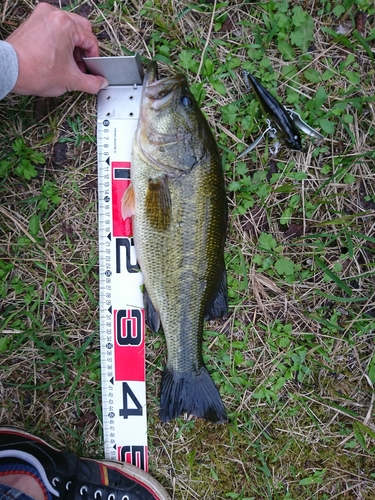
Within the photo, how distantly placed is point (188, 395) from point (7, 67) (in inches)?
95.3

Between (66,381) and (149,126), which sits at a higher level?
Result: (149,126)

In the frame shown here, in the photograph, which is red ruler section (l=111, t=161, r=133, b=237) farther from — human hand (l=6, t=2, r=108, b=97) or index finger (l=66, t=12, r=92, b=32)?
index finger (l=66, t=12, r=92, b=32)

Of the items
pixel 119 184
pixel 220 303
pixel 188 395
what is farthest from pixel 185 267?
pixel 188 395

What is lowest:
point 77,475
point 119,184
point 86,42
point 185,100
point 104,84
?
point 77,475

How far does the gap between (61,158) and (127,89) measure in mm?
703

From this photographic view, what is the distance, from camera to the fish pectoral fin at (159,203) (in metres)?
2.48

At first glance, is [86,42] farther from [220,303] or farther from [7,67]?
[220,303]

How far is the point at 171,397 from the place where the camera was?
276 cm

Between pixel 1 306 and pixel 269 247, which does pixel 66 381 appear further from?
pixel 269 247

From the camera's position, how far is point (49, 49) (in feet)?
7.75

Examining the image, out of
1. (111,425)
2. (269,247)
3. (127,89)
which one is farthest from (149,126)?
(111,425)

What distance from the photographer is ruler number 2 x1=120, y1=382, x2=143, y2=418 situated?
2.88 metres

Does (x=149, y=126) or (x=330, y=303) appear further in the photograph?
(x=330, y=303)

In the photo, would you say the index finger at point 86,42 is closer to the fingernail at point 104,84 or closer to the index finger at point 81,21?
the index finger at point 81,21
